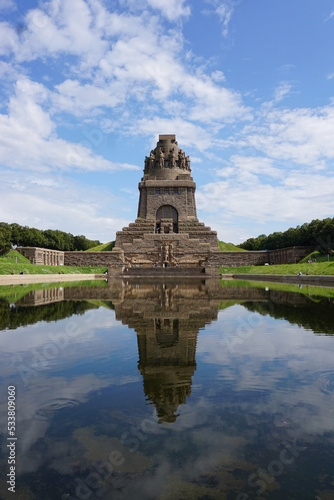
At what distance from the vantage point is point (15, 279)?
32.2m

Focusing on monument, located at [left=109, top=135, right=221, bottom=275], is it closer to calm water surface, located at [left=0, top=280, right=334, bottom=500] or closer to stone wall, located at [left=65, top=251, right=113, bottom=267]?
stone wall, located at [left=65, top=251, right=113, bottom=267]

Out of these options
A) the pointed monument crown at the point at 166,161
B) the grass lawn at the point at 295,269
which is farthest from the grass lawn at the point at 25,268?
the pointed monument crown at the point at 166,161

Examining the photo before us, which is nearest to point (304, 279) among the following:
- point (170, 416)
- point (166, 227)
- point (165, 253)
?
point (165, 253)

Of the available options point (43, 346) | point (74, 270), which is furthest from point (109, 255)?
point (43, 346)

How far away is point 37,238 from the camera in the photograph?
65.8 m

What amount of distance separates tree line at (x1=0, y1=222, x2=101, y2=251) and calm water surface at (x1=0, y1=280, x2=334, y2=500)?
182ft

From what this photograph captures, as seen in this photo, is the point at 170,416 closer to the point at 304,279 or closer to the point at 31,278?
the point at 304,279

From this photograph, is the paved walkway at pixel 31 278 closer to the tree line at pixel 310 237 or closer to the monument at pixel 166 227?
the monument at pixel 166 227

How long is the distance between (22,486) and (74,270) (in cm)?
5216

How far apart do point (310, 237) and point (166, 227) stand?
952 inches

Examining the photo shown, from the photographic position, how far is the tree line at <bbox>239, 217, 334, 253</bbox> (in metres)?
50.5

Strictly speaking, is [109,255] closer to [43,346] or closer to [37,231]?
[37,231]

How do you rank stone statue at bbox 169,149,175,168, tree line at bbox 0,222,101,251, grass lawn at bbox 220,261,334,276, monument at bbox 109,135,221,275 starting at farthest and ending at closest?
stone statue at bbox 169,149,175,168 < tree line at bbox 0,222,101,251 < monument at bbox 109,135,221,275 < grass lawn at bbox 220,261,334,276

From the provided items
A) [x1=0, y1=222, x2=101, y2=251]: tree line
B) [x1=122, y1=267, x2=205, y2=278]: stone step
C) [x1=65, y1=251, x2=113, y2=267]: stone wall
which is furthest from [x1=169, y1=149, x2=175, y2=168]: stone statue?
[x1=0, y1=222, x2=101, y2=251]: tree line
